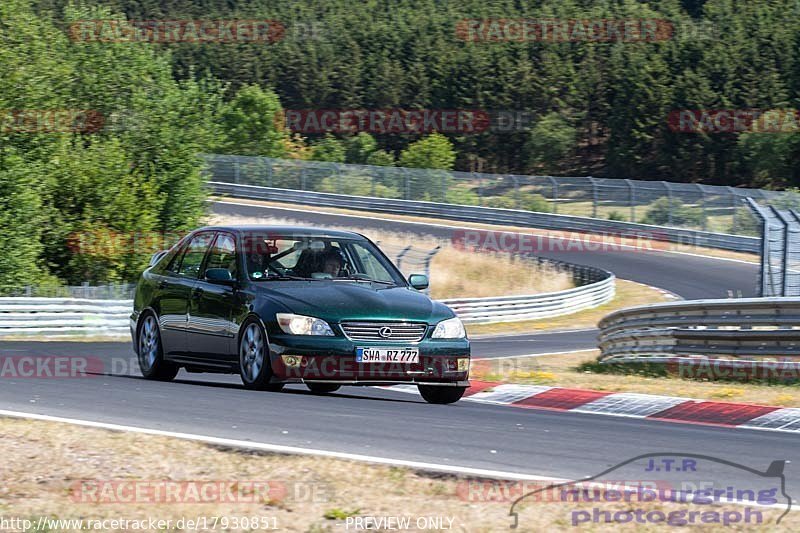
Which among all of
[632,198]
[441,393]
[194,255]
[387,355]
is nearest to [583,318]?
[632,198]

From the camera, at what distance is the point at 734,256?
43.3 metres

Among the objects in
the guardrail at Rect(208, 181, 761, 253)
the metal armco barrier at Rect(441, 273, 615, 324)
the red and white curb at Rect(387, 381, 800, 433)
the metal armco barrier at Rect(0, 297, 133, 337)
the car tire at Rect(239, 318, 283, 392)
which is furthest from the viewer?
the guardrail at Rect(208, 181, 761, 253)

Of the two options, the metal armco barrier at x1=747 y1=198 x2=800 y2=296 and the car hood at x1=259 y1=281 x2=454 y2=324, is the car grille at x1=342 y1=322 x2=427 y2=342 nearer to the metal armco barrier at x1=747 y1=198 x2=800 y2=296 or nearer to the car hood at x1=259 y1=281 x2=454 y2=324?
the car hood at x1=259 y1=281 x2=454 y2=324

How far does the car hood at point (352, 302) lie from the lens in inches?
396

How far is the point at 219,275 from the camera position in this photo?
423 inches

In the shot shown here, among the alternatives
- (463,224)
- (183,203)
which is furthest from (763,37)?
(183,203)

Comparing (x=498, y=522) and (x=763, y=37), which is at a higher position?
(x=763, y=37)

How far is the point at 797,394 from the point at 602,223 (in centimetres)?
3705

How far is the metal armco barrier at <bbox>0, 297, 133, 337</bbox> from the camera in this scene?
2295 cm

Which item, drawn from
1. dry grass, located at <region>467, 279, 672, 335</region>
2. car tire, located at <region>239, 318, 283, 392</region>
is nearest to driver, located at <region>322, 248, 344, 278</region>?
car tire, located at <region>239, 318, 283, 392</region>

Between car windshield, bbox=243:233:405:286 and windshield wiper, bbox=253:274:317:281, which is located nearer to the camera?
windshield wiper, bbox=253:274:317:281

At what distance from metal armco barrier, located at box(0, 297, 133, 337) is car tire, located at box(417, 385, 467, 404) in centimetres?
1366

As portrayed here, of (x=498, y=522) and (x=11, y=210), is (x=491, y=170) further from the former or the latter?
(x=498, y=522)

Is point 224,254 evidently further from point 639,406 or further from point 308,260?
point 639,406
